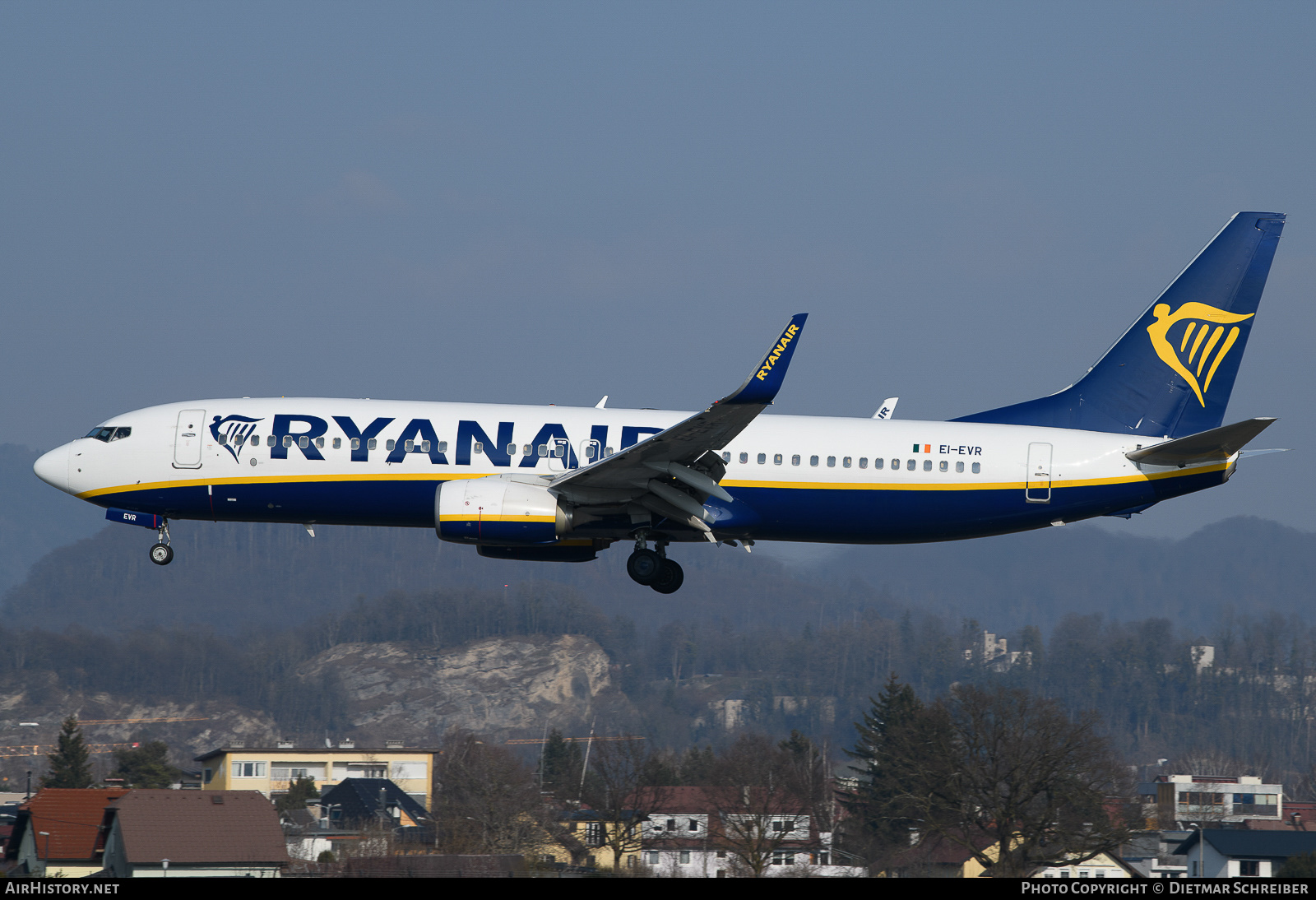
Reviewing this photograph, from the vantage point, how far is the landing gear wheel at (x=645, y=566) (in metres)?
32.6

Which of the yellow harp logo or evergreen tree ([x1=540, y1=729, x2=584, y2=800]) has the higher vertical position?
the yellow harp logo

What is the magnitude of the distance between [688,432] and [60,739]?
1933 inches

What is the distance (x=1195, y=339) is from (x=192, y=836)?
32.2 m

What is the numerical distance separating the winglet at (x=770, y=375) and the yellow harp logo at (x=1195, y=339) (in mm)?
11959

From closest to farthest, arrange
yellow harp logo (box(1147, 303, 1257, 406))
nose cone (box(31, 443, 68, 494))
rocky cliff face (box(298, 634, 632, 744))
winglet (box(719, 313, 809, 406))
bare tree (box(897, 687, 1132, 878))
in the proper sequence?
winglet (box(719, 313, 809, 406)) < nose cone (box(31, 443, 68, 494)) < yellow harp logo (box(1147, 303, 1257, 406)) < bare tree (box(897, 687, 1132, 878)) < rocky cliff face (box(298, 634, 632, 744))

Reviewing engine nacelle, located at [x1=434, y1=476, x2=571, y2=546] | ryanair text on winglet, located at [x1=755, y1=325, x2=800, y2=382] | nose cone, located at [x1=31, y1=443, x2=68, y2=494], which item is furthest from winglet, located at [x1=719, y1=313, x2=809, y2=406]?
nose cone, located at [x1=31, y1=443, x2=68, y2=494]

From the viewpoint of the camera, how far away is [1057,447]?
108 ft

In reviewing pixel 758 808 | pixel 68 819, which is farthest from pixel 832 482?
pixel 68 819

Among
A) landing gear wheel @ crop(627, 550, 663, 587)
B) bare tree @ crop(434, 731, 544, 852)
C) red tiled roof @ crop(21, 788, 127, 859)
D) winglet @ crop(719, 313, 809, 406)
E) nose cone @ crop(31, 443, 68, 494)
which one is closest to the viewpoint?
winglet @ crop(719, 313, 809, 406)

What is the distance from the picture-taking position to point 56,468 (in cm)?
3416

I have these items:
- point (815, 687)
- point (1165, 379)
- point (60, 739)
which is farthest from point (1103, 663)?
point (1165, 379)

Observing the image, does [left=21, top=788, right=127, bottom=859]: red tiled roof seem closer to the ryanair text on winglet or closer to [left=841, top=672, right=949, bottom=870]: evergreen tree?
[left=841, top=672, right=949, bottom=870]: evergreen tree

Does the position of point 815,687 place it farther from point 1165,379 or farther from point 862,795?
point 1165,379

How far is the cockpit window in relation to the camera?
33.8m
